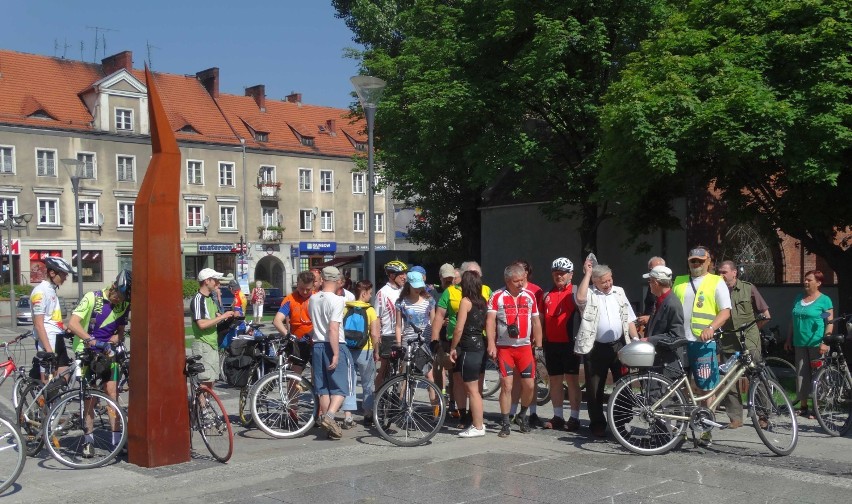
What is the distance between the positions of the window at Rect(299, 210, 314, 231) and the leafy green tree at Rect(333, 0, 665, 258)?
123 ft

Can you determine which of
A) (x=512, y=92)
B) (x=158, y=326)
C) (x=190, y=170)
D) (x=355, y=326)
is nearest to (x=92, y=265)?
(x=190, y=170)

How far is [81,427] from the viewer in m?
8.46

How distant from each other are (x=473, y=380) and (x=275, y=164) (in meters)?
54.8

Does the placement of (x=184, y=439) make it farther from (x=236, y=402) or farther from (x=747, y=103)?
(x=747, y=103)

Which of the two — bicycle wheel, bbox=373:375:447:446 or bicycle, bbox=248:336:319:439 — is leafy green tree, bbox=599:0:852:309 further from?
bicycle, bbox=248:336:319:439

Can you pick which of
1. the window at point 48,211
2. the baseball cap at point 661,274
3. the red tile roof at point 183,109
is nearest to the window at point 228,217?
the red tile roof at point 183,109

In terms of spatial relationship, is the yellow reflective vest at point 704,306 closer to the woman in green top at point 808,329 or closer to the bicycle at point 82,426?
the woman in green top at point 808,329

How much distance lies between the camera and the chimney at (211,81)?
63.3 m

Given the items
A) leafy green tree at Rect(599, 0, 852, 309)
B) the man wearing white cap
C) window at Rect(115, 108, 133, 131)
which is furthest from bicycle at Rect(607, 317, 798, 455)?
window at Rect(115, 108, 133, 131)

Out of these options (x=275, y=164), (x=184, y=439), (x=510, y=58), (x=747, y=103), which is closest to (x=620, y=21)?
(x=510, y=58)

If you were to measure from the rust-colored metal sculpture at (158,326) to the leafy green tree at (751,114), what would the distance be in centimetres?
1035

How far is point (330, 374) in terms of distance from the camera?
31.9 ft

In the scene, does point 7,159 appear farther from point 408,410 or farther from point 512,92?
point 408,410

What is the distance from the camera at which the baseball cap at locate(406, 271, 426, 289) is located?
1052cm
